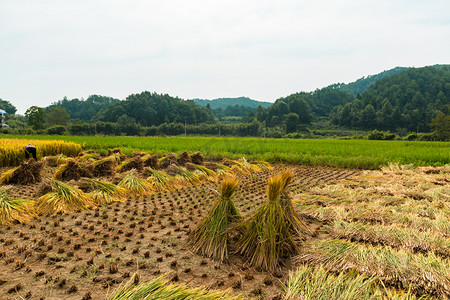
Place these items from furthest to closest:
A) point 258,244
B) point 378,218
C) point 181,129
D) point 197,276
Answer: point 181,129 < point 378,218 < point 258,244 < point 197,276

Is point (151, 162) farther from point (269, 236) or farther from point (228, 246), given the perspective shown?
point (269, 236)

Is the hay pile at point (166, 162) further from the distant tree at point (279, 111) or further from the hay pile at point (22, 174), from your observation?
the distant tree at point (279, 111)

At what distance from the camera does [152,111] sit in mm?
80250

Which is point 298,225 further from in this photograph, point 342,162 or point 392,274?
point 342,162

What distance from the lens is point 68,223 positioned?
3840 millimetres

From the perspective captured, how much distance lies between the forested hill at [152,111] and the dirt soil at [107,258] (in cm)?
7383

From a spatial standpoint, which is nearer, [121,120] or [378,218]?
[378,218]

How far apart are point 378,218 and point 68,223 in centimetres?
432

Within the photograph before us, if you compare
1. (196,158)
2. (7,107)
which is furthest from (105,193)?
(7,107)

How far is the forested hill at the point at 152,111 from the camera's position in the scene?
78.6 meters

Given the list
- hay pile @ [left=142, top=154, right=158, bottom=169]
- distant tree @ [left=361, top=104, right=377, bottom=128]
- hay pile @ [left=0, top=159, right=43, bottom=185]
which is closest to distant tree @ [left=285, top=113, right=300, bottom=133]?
distant tree @ [left=361, top=104, right=377, bottom=128]

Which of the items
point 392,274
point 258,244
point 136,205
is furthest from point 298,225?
point 136,205

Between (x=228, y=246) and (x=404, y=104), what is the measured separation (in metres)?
88.0

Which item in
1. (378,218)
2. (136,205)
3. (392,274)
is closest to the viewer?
(392,274)
